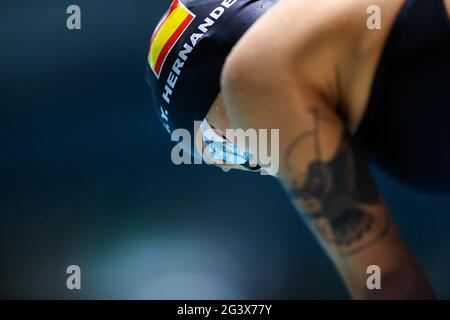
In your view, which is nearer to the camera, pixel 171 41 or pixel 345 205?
pixel 345 205

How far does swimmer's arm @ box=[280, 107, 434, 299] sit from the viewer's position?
69 centimetres

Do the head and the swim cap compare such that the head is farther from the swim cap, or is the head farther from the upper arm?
the upper arm

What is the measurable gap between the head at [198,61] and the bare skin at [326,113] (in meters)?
0.28

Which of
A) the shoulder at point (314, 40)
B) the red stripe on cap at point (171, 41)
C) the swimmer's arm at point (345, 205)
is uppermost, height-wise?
the red stripe on cap at point (171, 41)

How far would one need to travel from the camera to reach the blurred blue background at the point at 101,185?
184 centimetres

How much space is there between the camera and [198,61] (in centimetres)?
103

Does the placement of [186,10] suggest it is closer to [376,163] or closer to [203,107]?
[203,107]

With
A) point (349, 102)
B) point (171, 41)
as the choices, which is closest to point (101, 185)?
point (171, 41)

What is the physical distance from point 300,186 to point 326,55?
161 millimetres

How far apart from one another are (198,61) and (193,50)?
22 mm

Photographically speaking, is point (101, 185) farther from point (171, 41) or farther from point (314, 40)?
point (314, 40)

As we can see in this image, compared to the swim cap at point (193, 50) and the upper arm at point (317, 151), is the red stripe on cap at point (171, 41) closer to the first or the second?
the swim cap at point (193, 50)

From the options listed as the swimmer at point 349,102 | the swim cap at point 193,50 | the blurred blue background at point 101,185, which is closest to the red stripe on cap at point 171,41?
the swim cap at point 193,50
